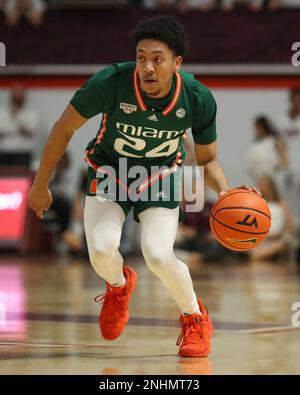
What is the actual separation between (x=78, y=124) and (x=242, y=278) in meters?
6.48

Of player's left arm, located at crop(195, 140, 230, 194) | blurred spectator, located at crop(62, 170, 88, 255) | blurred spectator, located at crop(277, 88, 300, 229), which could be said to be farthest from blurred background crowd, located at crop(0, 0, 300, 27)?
player's left arm, located at crop(195, 140, 230, 194)

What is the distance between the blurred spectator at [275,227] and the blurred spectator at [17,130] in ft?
12.9

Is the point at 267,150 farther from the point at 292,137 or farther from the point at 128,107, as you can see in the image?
the point at 128,107

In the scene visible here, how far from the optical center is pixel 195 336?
540 cm

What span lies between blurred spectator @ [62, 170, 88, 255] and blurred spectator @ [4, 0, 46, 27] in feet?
8.70

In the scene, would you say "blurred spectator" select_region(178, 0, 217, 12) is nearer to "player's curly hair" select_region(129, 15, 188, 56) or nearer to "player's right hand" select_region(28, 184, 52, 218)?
"player's curly hair" select_region(129, 15, 188, 56)

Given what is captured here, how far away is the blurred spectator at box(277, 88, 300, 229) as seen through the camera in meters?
14.9

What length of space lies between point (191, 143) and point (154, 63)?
889 centimetres

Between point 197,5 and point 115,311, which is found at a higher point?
point 197,5

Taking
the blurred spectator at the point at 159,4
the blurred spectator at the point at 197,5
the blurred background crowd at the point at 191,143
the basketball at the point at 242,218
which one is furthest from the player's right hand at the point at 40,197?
the blurred spectator at the point at 159,4

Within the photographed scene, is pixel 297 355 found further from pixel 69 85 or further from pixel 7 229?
pixel 69 85

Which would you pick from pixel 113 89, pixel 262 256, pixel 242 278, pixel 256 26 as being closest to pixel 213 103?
pixel 113 89

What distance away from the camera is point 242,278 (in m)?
11.5

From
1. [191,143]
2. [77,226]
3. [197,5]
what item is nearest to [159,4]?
[197,5]
